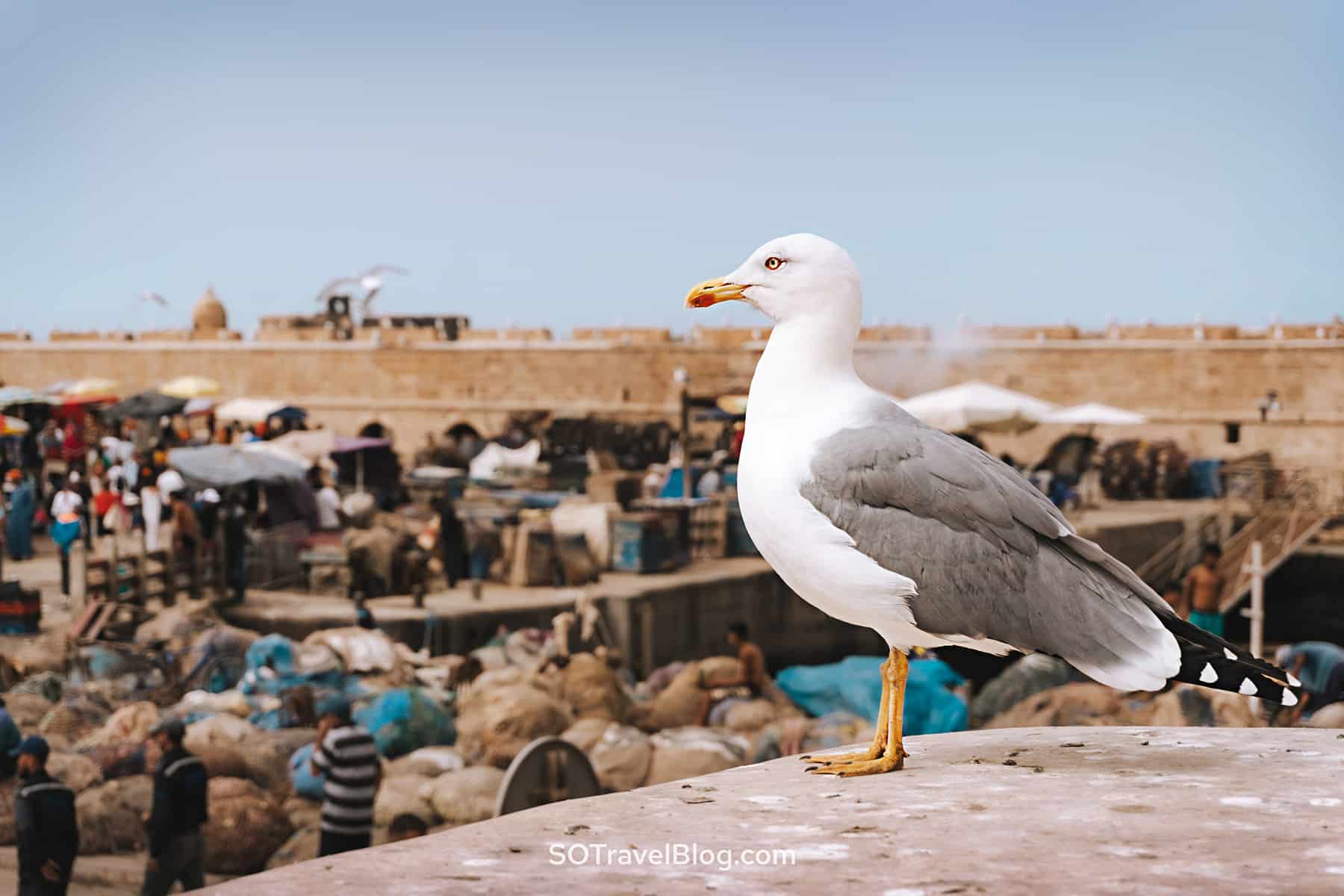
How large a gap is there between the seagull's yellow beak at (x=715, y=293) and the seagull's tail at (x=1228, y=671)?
106 cm

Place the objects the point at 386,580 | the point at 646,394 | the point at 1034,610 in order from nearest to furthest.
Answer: the point at 1034,610 < the point at 386,580 < the point at 646,394

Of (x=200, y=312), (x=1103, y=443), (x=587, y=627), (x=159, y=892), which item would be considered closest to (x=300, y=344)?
(x=200, y=312)

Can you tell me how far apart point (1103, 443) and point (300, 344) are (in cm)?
1997

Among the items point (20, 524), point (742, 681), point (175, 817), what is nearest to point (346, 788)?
point (175, 817)

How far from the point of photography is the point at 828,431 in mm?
2705

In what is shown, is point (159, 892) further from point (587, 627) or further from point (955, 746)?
point (587, 627)

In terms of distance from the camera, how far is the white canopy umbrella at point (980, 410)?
15336mm

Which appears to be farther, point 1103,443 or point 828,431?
point 1103,443

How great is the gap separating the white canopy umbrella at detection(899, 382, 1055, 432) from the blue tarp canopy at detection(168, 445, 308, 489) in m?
6.79

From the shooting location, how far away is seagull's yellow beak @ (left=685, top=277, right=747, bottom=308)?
269 cm

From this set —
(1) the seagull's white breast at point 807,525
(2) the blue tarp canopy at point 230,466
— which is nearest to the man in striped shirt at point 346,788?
(1) the seagull's white breast at point 807,525

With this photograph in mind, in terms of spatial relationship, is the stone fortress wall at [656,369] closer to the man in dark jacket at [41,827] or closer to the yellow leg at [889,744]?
the man in dark jacket at [41,827]

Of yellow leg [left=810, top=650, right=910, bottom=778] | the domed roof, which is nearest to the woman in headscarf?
yellow leg [left=810, top=650, right=910, bottom=778]

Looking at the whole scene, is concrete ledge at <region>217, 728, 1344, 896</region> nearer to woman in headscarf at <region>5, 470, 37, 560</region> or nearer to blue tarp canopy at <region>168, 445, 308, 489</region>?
blue tarp canopy at <region>168, 445, 308, 489</region>
